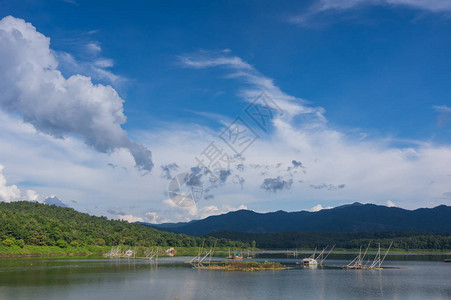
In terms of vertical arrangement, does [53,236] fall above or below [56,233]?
below

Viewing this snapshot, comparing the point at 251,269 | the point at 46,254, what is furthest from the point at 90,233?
the point at 251,269

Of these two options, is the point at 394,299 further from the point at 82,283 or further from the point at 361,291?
the point at 82,283

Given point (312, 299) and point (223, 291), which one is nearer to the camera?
point (312, 299)

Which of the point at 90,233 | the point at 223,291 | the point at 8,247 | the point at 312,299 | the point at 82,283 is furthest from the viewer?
the point at 90,233

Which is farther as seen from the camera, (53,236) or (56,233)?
(56,233)

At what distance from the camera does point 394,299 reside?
42906 mm

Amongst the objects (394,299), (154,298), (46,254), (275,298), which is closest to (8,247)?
(46,254)

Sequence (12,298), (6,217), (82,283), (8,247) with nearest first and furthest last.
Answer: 1. (12,298)
2. (82,283)
3. (8,247)
4. (6,217)

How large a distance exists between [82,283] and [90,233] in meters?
107

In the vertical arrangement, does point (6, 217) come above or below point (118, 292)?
above

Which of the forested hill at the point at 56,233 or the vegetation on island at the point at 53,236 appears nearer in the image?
the vegetation on island at the point at 53,236

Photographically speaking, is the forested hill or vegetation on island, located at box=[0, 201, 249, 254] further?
the forested hill

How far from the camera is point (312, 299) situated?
4159 cm

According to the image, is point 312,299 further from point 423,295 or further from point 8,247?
point 8,247
